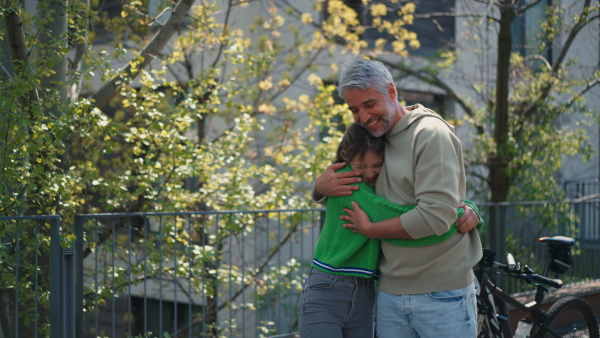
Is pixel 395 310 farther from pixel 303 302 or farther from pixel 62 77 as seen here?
pixel 62 77

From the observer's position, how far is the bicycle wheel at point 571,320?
17.0 ft

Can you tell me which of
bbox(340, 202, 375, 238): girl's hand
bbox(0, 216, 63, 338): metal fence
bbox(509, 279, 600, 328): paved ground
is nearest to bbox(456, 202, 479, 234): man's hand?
bbox(340, 202, 375, 238): girl's hand

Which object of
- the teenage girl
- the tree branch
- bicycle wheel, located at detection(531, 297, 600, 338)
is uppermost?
the tree branch

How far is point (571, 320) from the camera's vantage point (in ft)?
17.7

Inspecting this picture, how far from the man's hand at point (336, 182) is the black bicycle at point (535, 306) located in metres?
2.16

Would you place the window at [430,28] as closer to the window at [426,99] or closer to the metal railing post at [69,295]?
the window at [426,99]

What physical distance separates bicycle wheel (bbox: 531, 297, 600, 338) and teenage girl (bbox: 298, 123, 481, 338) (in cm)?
257

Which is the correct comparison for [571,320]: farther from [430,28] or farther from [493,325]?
[430,28]

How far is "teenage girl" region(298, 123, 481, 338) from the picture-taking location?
3008 millimetres

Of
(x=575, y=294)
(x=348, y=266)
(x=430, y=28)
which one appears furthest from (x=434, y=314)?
(x=430, y=28)

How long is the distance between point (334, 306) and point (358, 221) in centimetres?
37

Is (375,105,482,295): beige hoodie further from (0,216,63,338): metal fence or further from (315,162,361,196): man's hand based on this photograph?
(0,216,63,338): metal fence

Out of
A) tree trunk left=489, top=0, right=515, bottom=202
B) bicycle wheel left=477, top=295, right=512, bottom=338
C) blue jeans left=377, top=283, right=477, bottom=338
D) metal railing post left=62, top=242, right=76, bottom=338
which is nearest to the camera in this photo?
blue jeans left=377, top=283, right=477, bottom=338

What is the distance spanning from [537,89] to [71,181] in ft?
23.5
